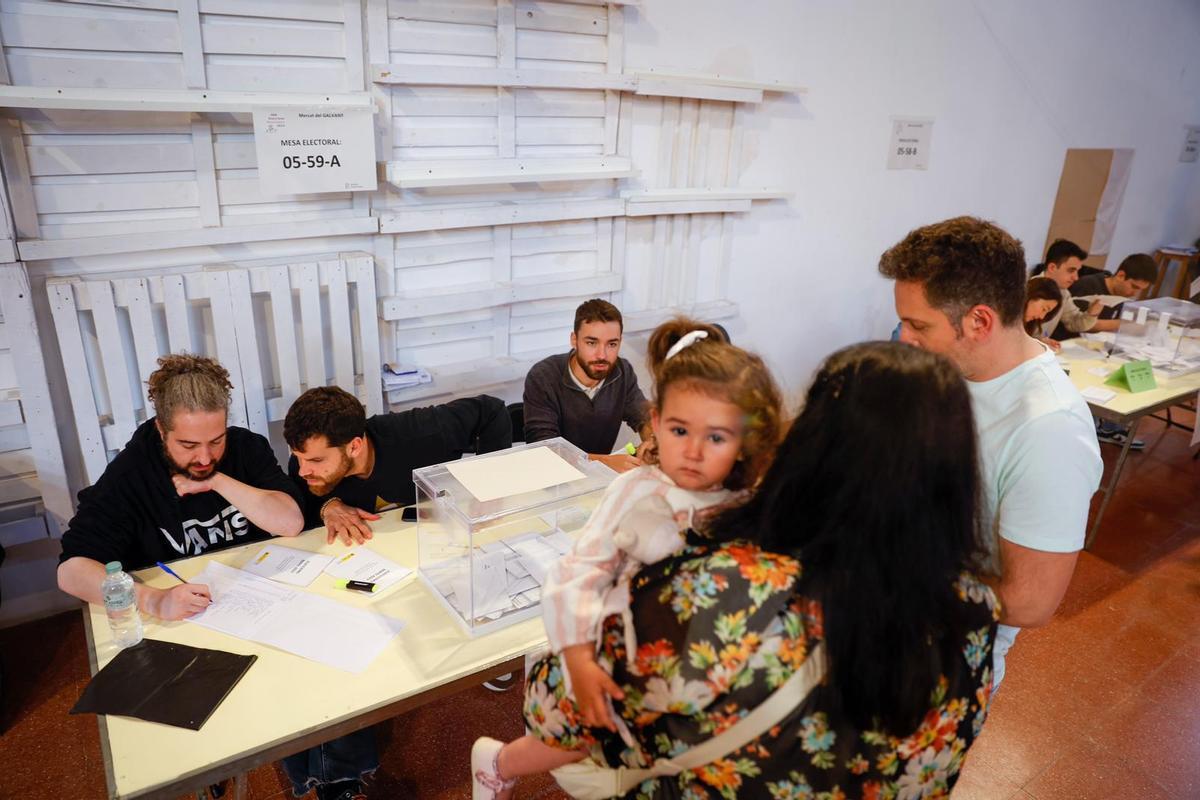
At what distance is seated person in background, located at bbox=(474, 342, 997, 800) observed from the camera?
89cm

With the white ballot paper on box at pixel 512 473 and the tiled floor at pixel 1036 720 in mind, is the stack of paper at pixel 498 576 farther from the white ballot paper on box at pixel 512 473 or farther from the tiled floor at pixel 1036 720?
the tiled floor at pixel 1036 720

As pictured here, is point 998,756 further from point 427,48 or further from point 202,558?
point 427,48

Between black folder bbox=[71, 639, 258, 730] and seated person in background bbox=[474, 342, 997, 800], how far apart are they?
1.03 meters

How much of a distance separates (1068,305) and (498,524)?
430 centimetres

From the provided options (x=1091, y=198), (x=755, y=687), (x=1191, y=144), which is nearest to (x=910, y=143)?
(x=1091, y=198)

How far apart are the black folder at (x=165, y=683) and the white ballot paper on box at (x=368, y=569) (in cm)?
35

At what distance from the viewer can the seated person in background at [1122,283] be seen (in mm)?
4820

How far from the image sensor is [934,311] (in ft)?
4.83

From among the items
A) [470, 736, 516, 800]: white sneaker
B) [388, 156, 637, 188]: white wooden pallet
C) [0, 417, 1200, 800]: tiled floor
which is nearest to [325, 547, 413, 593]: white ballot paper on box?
[470, 736, 516, 800]: white sneaker

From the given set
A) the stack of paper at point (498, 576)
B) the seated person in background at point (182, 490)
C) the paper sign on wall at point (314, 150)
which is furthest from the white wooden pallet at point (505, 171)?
the stack of paper at point (498, 576)

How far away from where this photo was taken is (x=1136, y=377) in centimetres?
364

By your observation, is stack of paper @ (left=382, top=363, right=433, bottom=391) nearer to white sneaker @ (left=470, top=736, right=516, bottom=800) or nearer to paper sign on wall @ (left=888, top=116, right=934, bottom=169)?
white sneaker @ (left=470, top=736, right=516, bottom=800)

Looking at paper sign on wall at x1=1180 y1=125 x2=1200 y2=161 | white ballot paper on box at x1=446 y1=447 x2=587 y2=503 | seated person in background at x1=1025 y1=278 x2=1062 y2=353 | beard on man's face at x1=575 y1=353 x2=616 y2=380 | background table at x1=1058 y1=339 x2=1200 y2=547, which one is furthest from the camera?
paper sign on wall at x1=1180 y1=125 x2=1200 y2=161

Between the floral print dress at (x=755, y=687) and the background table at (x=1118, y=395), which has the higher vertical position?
the floral print dress at (x=755, y=687)
